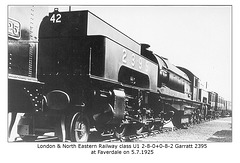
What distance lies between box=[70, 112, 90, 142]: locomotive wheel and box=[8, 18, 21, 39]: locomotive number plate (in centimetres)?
195

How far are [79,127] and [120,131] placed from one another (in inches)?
94.5

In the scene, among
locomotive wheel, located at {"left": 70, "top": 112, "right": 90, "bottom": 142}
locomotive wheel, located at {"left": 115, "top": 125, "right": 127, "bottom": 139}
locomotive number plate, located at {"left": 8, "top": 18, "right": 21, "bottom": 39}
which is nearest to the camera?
A: locomotive number plate, located at {"left": 8, "top": 18, "right": 21, "bottom": 39}

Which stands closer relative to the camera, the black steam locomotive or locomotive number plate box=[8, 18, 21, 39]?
locomotive number plate box=[8, 18, 21, 39]

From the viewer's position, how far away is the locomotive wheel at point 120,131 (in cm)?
820

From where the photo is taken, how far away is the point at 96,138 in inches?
294

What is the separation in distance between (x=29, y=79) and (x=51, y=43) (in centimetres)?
117

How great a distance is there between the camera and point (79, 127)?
645 centimetres

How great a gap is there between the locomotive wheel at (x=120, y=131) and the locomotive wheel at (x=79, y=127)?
156cm

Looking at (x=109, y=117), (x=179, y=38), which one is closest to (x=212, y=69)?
(x=179, y=38)

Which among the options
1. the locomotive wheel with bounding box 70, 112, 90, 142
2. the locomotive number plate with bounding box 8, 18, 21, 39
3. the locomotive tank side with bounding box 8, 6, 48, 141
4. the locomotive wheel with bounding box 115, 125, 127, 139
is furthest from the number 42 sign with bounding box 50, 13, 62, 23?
the locomotive wheel with bounding box 115, 125, 127, 139

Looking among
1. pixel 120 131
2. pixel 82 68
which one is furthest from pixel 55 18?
pixel 120 131

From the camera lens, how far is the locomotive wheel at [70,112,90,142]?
244 inches

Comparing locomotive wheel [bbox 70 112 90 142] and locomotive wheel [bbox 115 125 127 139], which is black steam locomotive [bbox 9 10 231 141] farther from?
locomotive wheel [bbox 115 125 127 139]

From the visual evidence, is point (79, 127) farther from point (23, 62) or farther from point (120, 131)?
point (120, 131)
